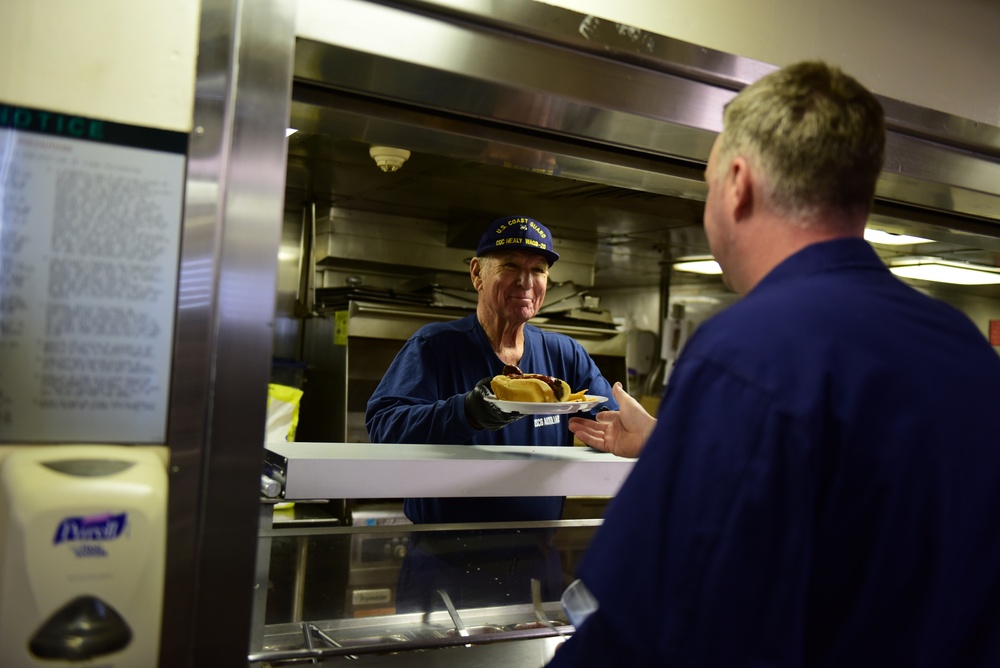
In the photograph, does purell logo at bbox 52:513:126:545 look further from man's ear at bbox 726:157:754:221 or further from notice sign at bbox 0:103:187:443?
man's ear at bbox 726:157:754:221

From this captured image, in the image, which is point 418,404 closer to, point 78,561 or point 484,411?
point 484,411

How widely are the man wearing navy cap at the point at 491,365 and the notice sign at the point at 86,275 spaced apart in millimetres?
1204

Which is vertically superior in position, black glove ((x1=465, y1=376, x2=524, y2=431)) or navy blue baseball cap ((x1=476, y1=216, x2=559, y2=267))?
navy blue baseball cap ((x1=476, y1=216, x2=559, y2=267))

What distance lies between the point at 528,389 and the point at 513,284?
0.94m

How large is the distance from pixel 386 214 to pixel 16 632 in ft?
13.5

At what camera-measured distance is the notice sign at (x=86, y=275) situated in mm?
811

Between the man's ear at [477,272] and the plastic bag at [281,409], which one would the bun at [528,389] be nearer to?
the man's ear at [477,272]

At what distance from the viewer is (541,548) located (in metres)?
1.84

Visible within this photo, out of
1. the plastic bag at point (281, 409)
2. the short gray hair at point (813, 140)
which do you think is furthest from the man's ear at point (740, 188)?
the plastic bag at point (281, 409)

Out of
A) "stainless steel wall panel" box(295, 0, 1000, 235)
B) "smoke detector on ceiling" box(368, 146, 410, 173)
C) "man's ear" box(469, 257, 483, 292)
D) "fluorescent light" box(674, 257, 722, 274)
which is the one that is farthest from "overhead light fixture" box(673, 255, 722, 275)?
"stainless steel wall panel" box(295, 0, 1000, 235)

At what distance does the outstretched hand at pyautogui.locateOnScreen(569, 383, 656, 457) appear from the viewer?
1531mm

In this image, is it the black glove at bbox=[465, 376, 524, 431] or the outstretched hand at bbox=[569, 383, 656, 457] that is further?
the black glove at bbox=[465, 376, 524, 431]

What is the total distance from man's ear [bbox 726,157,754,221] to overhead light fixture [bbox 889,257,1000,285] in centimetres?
350

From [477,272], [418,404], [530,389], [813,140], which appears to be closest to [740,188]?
[813,140]
